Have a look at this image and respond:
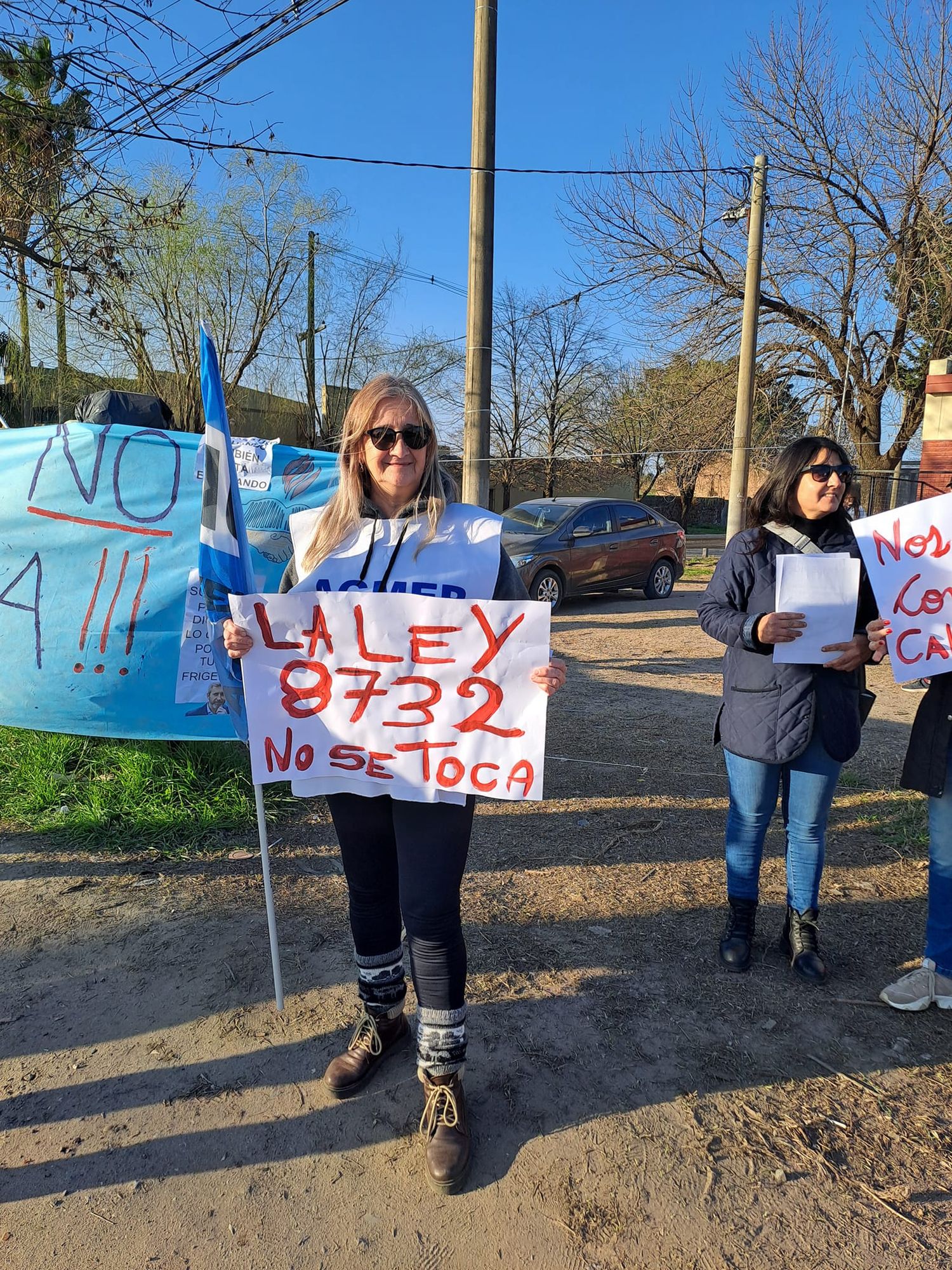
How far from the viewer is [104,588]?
429cm

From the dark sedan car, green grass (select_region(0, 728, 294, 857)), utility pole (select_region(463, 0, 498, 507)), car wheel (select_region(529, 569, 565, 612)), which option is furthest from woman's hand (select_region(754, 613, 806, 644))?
car wheel (select_region(529, 569, 565, 612))

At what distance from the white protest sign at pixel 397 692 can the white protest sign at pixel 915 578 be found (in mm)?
1296

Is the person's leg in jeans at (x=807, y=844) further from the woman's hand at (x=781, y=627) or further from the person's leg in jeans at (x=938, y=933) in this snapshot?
the woman's hand at (x=781, y=627)

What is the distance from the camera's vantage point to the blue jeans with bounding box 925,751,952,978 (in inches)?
111

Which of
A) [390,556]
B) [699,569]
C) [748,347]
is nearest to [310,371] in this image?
[699,569]

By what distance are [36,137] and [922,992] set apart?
6.77m

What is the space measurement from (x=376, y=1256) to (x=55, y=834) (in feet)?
9.44

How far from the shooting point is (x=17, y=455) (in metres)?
4.34

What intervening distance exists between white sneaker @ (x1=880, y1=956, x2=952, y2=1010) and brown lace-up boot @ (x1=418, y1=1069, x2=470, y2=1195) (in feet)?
5.14

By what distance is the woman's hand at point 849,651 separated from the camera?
2.84 m

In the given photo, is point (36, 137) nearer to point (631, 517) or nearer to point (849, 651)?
point (849, 651)

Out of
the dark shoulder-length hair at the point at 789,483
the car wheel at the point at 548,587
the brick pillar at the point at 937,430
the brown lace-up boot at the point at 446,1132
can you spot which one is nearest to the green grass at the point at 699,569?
the car wheel at the point at 548,587

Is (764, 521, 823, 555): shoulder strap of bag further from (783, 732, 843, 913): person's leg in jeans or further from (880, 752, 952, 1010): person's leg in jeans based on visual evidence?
(880, 752, 952, 1010): person's leg in jeans

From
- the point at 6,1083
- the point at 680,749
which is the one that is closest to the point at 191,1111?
the point at 6,1083
